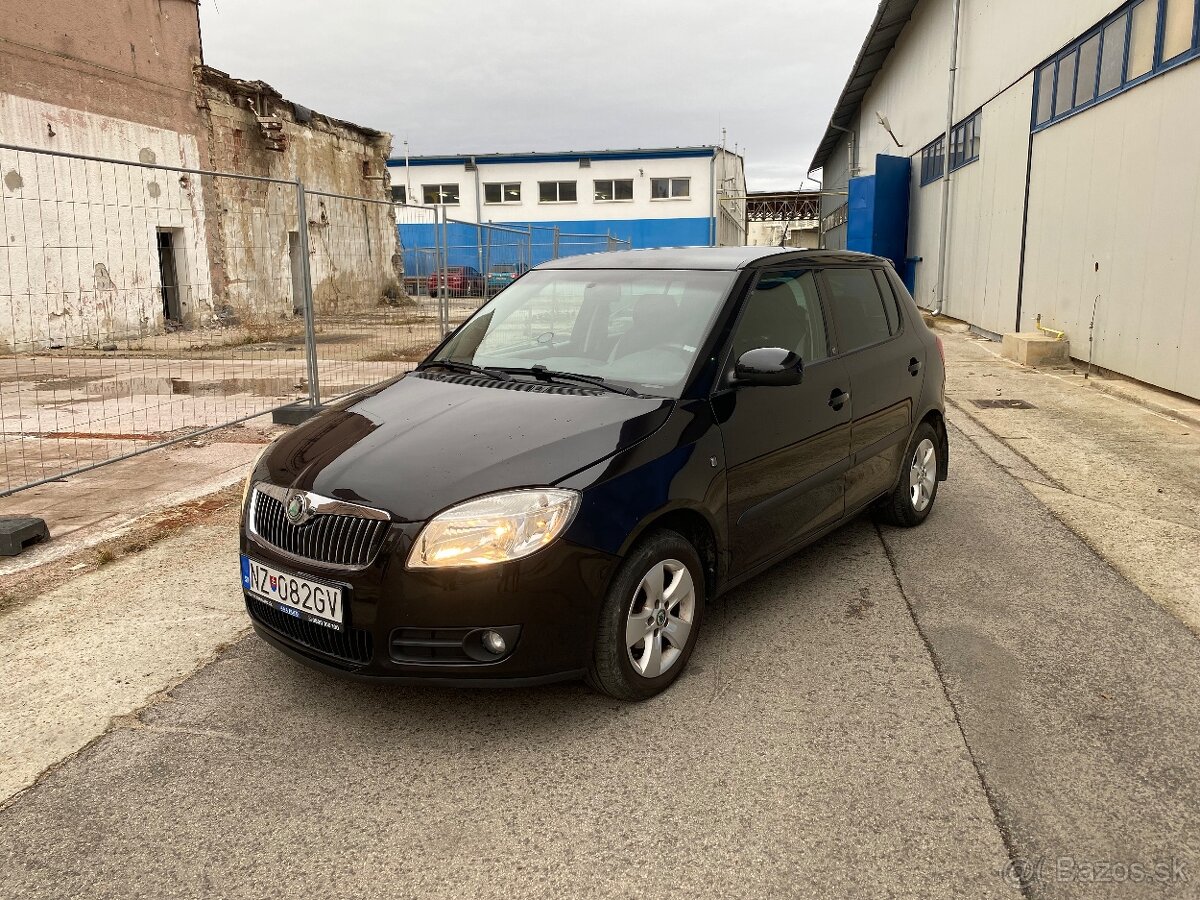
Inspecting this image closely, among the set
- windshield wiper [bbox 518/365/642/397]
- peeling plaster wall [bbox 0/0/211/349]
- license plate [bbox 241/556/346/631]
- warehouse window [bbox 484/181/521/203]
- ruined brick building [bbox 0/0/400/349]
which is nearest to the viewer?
license plate [bbox 241/556/346/631]

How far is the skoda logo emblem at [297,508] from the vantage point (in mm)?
3220

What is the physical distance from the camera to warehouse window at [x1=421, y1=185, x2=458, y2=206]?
48188 millimetres

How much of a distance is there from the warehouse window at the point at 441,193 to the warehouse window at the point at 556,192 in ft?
14.9

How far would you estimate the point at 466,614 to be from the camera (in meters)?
2.98

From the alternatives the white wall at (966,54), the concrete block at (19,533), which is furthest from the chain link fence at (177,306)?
the white wall at (966,54)

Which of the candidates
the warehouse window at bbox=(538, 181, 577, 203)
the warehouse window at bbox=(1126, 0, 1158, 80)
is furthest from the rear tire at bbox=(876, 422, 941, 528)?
the warehouse window at bbox=(538, 181, 577, 203)

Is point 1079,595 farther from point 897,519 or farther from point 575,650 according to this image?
point 575,650

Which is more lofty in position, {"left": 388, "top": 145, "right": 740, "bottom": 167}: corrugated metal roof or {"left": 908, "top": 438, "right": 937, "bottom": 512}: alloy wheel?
{"left": 388, "top": 145, "right": 740, "bottom": 167}: corrugated metal roof

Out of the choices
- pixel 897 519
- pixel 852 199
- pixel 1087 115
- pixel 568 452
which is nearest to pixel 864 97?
pixel 852 199

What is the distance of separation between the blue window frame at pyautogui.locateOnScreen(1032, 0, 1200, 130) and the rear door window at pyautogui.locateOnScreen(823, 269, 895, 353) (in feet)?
21.2

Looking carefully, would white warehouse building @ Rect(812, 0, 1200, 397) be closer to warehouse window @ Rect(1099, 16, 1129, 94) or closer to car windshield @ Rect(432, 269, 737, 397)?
warehouse window @ Rect(1099, 16, 1129, 94)

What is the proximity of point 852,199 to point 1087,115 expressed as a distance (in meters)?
14.5

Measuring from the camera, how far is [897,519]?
18.0 feet

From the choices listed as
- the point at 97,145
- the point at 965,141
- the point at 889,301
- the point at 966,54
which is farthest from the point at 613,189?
the point at 889,301
